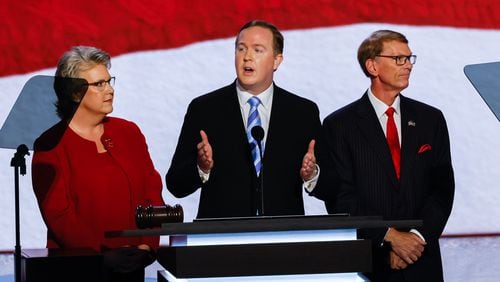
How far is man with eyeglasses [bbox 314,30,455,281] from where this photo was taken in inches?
144

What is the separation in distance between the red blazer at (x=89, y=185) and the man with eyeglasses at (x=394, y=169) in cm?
76

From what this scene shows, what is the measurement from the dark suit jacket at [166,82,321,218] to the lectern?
791 millimetres

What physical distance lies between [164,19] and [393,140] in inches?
66.5

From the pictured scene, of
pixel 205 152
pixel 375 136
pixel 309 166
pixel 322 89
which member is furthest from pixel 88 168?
pixel 322 89

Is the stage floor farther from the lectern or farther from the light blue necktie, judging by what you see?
the lectern

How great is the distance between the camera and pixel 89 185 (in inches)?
131

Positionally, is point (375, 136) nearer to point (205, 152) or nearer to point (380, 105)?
point (380, 105)

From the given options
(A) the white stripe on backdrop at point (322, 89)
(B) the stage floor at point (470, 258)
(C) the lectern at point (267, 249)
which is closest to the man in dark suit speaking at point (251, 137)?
(C) the lectern at point (267, 249)

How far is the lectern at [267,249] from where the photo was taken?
8.50 ft

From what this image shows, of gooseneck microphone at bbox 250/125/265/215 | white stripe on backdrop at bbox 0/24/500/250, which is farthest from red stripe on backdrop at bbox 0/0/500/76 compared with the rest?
gooseneck microphone at bbox 250/125/265/215

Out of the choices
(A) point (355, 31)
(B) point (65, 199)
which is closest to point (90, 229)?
(B) point (65, 199)

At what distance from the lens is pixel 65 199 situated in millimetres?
3254

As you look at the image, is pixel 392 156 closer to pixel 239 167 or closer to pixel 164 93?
pixel 239 167

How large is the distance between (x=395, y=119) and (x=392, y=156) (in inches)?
6.2
